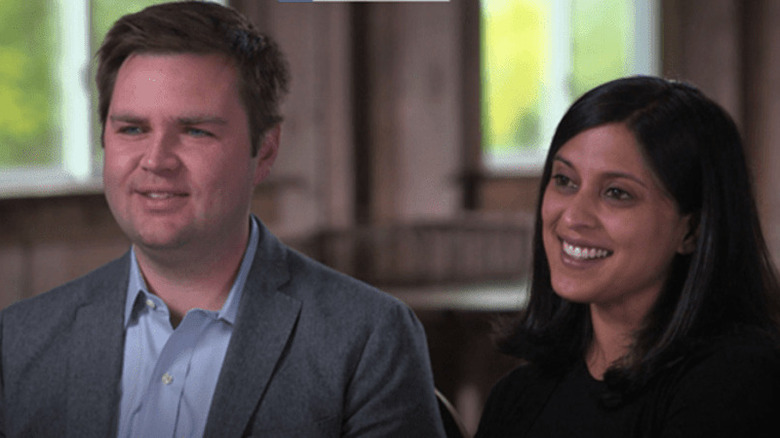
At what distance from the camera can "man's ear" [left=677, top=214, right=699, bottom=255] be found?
141 cm

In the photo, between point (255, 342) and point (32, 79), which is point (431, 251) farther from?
point (255, 342)

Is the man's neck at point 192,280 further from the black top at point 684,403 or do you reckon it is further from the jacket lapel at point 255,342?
the black top at point 684,403

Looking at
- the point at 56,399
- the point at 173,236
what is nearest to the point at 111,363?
the point at 56,399

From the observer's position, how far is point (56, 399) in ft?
5.29

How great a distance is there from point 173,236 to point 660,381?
2.45ft

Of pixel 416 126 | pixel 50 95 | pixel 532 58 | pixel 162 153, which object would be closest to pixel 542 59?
pixel 532 58

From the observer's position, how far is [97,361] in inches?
62.6

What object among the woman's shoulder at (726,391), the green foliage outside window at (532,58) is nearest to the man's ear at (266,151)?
A: the woman's shoulder at (726,391)

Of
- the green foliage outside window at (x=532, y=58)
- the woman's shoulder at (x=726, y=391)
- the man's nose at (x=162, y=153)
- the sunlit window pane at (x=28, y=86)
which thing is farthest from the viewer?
the green foliage outside window at (x=532, y=58)

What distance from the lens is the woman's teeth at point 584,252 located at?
1.40 m

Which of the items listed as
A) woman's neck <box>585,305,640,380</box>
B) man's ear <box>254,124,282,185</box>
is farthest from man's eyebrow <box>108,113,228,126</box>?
woman's neck <box>585,305,640,380</box>

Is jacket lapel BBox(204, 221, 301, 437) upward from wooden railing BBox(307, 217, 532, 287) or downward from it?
upward

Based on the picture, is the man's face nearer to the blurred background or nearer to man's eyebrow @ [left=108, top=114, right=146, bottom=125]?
man's eyebrow @ [left=108, top=114, right=146, bottom=125]

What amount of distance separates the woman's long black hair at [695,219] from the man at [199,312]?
40 centimetres
